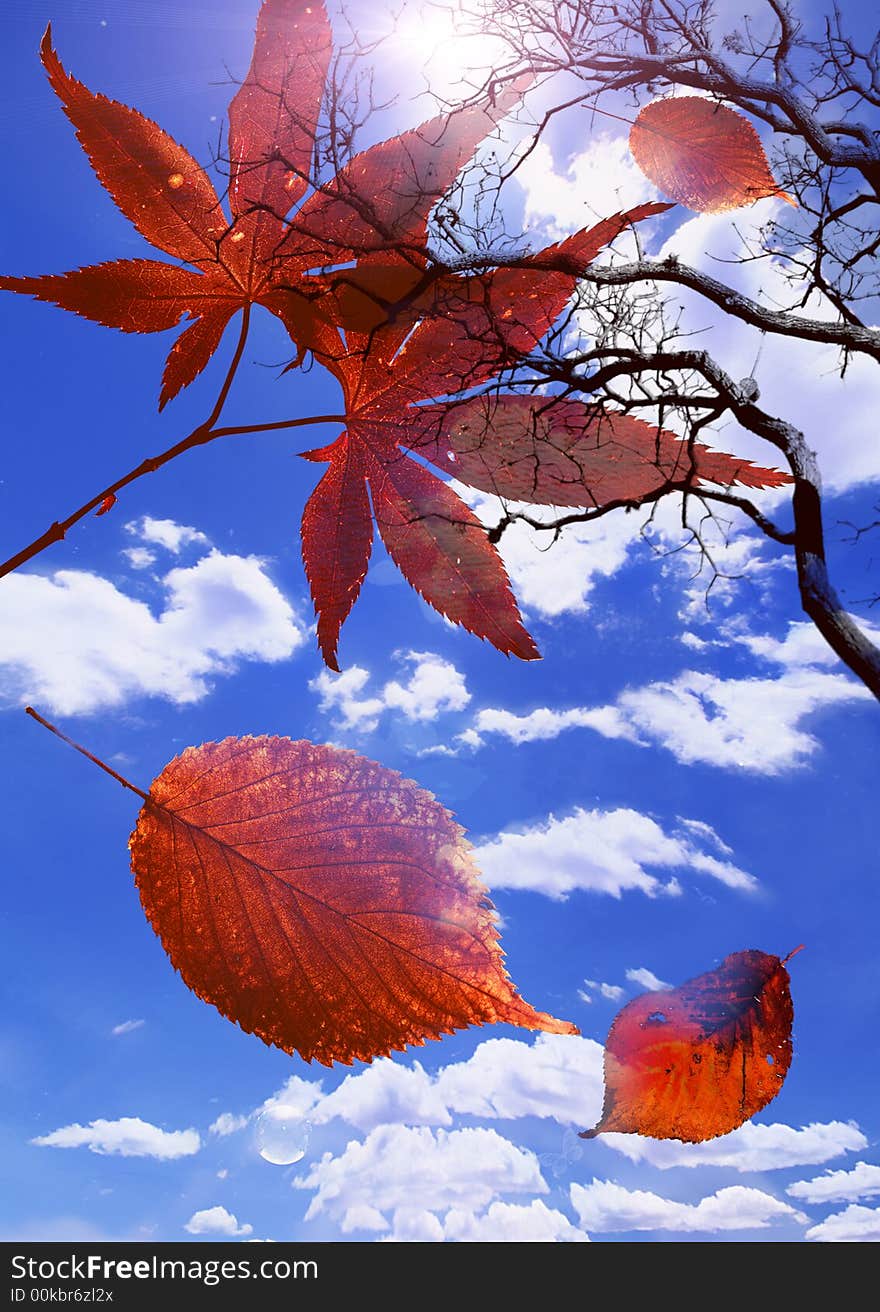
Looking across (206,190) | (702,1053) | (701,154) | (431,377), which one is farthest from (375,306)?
(702,1053)

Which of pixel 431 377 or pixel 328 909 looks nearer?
pixel 328 909

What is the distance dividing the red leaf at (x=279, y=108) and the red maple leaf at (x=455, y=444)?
114 millimetres

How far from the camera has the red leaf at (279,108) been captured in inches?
33.1

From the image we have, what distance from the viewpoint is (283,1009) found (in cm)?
79

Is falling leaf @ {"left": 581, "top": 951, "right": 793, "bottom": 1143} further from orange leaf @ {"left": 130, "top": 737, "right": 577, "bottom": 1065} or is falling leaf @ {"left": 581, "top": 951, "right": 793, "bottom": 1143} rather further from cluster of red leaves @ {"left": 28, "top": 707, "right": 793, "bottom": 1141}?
orange leaf @ {"left": 130, "top": 737, "right": 577, "bottom": 1065}

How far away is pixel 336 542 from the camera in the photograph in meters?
0.96

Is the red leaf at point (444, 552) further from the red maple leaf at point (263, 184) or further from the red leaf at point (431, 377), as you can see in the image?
the red maple leaf at point (263, 184)

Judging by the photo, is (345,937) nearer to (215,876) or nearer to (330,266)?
(215,876)

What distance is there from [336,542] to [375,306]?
10.1 inches

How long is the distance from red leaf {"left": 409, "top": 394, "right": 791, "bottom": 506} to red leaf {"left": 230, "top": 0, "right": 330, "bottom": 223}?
29cm

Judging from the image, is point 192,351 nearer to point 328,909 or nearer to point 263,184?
point 263,184

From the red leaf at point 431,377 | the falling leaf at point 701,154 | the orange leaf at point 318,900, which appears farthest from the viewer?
the falling leaf at point 701,154

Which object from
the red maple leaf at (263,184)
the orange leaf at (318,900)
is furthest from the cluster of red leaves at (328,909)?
the red maple leaf at (263,184)

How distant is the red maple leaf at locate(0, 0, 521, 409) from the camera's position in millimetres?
835
